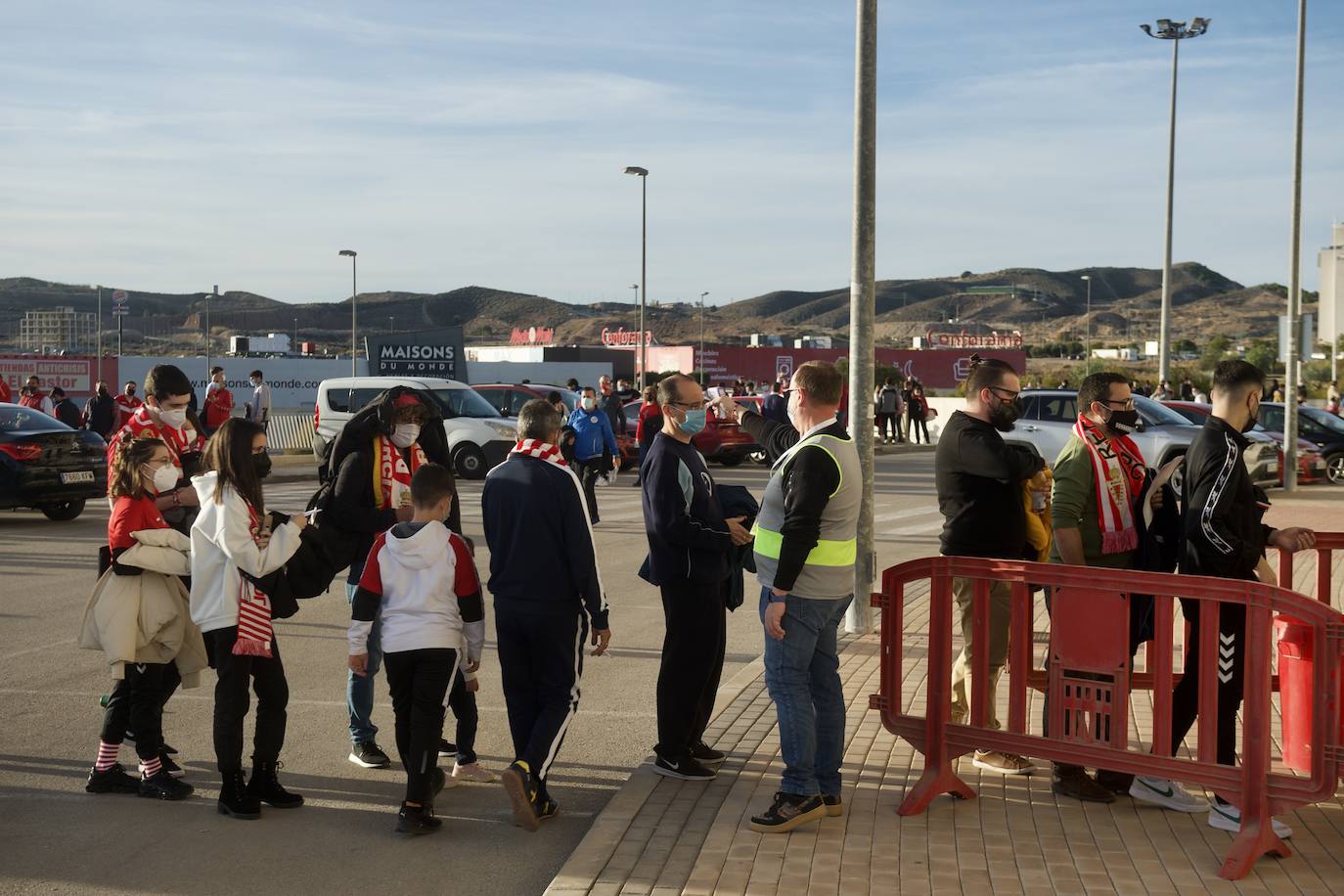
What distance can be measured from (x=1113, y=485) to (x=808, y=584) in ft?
5.51

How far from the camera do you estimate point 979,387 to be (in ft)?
20.3

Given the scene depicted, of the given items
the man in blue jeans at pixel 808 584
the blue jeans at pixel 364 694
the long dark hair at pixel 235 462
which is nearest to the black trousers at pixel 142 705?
the blue jeans at pixel 364 694

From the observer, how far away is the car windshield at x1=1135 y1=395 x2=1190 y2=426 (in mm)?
21906

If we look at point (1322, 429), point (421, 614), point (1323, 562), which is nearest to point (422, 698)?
point (421, 614)

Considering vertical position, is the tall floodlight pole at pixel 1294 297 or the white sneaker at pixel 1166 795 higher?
the tall floodlight pole at pixel 1294 297

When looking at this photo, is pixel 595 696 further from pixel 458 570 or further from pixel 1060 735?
pixel 1060 735

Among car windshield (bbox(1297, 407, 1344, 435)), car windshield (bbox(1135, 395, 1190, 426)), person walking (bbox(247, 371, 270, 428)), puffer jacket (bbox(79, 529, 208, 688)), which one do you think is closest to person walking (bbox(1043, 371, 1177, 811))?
puffer jacket (bbox(79, 529, 208, 688))

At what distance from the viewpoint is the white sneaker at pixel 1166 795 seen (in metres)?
5.73

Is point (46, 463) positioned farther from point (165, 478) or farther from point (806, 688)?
point (806, 688)

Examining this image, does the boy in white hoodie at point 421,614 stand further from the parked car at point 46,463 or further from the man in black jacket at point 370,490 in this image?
the parked car at point 46,463

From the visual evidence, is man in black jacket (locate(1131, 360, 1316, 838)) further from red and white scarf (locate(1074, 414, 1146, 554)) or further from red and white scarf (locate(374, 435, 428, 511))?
red and white scarf (locate(374, 435, 428, 511))

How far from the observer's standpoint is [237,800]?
5816 millimetres

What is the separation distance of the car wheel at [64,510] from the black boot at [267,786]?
12652 mm

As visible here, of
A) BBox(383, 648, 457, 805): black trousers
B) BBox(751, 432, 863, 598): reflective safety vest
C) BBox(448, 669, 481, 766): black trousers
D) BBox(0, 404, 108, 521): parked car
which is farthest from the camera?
BBox(0, 404, 108, 521): parked car
